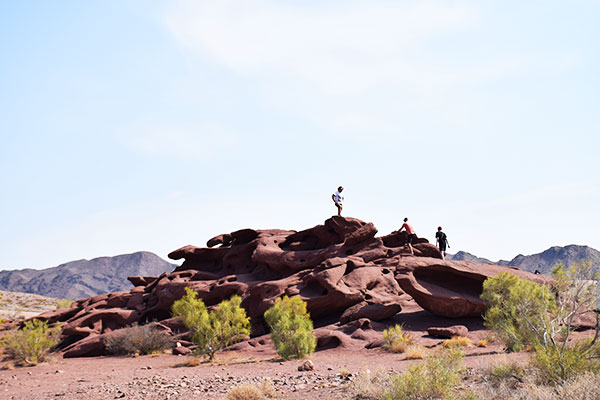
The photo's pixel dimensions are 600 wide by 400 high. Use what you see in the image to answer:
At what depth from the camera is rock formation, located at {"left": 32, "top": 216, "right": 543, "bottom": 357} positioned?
775 inches

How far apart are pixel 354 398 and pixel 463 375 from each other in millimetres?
2917

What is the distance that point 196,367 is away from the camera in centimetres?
1584

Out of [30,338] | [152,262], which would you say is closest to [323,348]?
[30,338]

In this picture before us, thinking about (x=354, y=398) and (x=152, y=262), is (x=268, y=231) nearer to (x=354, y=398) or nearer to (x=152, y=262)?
(x=354, y=398)

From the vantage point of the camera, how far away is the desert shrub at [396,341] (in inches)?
640

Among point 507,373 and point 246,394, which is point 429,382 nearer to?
point 507,373

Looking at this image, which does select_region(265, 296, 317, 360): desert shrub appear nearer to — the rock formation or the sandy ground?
the rock formation

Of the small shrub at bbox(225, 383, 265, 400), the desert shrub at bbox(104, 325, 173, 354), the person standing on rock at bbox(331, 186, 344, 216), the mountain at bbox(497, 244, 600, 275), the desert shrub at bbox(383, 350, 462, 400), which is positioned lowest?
the desert shrub at bbox(104, 325, 173, 354)

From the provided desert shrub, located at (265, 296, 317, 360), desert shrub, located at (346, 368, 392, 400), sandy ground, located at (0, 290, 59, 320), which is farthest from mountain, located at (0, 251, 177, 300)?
desert shrub, located at (346, 368, 392, 400)

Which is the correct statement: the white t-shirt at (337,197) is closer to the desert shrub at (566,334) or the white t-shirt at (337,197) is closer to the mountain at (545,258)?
the desert shrub at (566,334)

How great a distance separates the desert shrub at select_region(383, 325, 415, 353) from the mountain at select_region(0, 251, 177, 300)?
439 feet

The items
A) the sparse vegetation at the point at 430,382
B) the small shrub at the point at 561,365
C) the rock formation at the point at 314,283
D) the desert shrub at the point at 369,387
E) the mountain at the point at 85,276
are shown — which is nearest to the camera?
the sparse vegetation at the point at 430,382

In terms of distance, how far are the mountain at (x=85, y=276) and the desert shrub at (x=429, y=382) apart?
140986 mm

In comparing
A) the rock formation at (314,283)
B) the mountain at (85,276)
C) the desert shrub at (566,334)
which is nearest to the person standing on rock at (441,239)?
the rock formation at (314,283)
